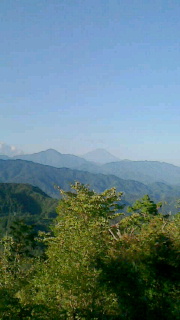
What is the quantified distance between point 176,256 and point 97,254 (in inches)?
195

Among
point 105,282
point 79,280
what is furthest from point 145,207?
point 79,280

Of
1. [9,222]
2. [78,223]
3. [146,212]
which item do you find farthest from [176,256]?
[9,222]

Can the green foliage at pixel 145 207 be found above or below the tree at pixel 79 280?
above

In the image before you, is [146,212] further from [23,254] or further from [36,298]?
[36,298]

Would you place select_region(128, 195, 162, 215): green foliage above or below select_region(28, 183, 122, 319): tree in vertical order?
above

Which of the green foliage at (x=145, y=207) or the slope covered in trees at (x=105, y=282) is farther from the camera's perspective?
the green foliage at (x=145, y=207)

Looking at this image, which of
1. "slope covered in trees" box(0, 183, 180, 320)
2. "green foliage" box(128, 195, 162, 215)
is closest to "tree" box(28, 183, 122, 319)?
"slope covered in trees" box(0, 183, 180, 320)

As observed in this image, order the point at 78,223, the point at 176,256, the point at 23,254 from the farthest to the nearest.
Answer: the point at 23,254 < the point at 78,223 < the point at 176,256

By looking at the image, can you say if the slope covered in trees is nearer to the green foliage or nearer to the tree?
the tree

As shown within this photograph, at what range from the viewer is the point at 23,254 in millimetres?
37469

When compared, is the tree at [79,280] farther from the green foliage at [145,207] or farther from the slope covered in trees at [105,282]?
the green foliage at [145,207]

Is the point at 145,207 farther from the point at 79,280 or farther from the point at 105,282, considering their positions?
the point at 79,280

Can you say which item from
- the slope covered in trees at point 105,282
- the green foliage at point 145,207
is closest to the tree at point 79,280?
the slope covered in trees at point 105,282

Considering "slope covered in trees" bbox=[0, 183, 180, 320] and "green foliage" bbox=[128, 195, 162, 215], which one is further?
"green foliage" bbox=[128, 195, 162, 215]
